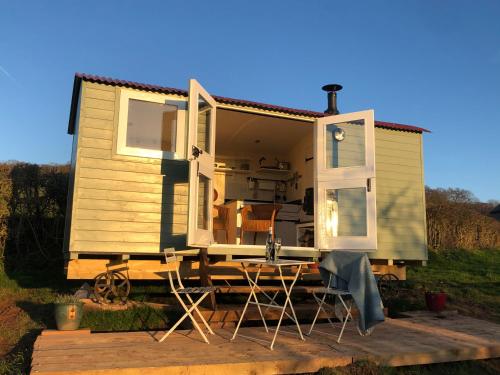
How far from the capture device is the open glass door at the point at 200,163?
480 cm

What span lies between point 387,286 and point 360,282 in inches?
119

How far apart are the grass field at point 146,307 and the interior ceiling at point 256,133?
2895 mm

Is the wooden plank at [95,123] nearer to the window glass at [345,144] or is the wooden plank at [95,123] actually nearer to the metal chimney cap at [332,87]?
the window glass at [345,144]

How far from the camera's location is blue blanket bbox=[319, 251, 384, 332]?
397cm

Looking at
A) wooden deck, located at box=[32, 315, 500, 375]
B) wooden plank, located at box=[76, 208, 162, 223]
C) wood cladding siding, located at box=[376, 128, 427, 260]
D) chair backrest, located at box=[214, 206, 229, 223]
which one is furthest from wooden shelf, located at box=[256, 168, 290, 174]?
wooden deck, located at box=[32, 315, 500, 375]

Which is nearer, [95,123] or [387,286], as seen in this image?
[95,123]

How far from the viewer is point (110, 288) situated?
503cm

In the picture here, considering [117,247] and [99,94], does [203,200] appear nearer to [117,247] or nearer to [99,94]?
[117,247]

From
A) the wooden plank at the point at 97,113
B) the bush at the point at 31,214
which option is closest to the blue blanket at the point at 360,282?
the wooden plank at the point at 97,113

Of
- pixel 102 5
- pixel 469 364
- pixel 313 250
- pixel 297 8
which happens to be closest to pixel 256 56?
pixel 297 8

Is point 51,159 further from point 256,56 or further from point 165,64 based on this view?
point 256,56

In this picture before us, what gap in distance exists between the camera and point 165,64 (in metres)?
11.7

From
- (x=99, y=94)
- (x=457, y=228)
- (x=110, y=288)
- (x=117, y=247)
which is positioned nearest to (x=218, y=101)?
(x=99, y=94)

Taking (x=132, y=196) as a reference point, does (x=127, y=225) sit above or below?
below
